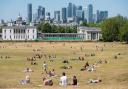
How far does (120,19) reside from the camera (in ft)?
526

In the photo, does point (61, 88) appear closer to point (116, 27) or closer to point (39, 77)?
point (39, 77)

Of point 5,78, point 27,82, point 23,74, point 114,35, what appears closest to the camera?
point 27,82

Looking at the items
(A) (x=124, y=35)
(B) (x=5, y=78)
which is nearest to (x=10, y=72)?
(B) (x=5, y=78)

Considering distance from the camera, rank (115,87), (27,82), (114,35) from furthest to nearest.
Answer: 1. (114,35)
2. (27,82)
3. (115,87)

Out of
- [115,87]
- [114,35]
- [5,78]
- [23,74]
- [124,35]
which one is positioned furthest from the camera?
[114,35]

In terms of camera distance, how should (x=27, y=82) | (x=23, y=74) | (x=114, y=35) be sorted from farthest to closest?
1. (x=114, y=35)
2. (x=23, y=74)
3. (x=27, y=82)

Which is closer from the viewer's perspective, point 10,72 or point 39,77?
point 39,77

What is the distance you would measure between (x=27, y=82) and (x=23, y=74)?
8.29m

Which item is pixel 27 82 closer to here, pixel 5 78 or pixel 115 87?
pixel 5 78

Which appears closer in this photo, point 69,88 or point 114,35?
point 69,88

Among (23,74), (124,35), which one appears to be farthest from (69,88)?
(124,35)

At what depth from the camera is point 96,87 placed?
92.4ft

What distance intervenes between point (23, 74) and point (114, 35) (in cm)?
11424

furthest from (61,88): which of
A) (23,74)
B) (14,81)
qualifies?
(23,74)
